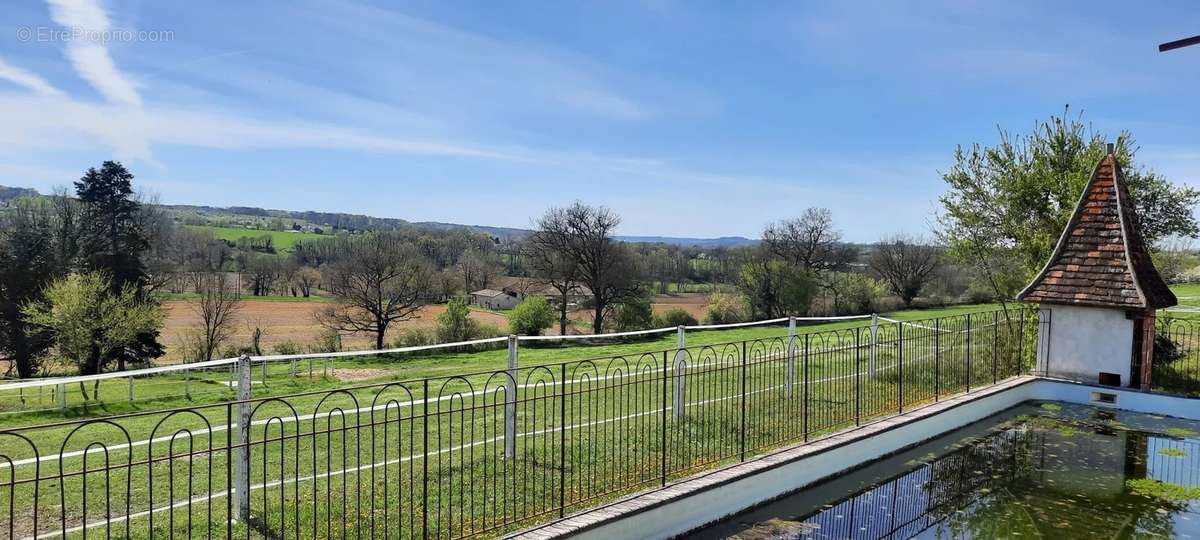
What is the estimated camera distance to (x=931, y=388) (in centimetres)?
1120

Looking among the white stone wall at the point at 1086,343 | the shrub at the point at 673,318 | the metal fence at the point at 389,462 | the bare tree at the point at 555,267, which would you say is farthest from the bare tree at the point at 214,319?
the white stone wall at the point at 1086,343

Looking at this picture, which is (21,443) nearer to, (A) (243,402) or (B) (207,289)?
(A) (243,402)

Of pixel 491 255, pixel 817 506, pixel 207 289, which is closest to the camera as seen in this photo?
pixel 817 506

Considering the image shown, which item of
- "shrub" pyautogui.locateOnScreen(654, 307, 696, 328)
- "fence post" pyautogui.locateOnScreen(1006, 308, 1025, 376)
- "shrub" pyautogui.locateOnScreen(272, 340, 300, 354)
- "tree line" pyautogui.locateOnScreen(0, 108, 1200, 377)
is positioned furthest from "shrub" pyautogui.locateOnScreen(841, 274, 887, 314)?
"shrub" pyautogui.locateOnScreen(272, 340, 300, 354)

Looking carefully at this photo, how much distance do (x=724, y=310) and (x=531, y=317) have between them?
11764mm

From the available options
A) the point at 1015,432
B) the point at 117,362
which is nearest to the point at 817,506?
the point at 1015,432

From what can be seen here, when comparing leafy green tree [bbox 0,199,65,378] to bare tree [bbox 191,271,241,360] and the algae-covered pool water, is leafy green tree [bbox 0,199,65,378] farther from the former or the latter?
the algae-covered pool water

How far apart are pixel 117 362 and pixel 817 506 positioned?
31.7m

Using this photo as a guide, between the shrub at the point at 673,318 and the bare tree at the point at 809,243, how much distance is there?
13.6 m

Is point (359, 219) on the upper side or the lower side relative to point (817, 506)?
upper

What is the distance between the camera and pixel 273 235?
2968 inches

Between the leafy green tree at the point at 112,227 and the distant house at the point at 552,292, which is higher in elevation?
the leafy green tree at the point at 112,227

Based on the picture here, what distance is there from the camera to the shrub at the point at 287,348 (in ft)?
100

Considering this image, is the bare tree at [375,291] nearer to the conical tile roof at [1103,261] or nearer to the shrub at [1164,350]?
the conical tile roof at [1103,261]
